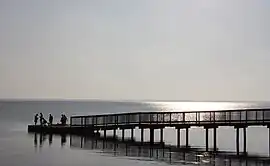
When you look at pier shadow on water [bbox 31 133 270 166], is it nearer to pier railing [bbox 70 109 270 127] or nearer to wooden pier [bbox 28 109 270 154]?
wooden pier [bbox 28 109 270 154]

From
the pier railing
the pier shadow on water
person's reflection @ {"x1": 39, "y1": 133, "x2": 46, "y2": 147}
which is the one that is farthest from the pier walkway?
person's reflection @ {"x1": 39, "y1": 133, "x2": 46, "y2": 147}

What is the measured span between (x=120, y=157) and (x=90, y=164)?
12.9 ft

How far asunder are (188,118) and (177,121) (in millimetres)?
3247

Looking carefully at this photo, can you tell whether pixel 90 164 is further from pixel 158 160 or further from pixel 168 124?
pixel 168 124

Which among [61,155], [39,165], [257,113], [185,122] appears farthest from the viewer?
[185,122]

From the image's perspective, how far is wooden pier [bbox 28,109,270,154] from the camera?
45219 millimetres

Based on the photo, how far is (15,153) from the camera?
41.4 m

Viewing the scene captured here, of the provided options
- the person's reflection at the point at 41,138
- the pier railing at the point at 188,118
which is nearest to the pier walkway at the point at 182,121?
the pier railing at the point at 188,118

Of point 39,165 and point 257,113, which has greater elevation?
point 257,113

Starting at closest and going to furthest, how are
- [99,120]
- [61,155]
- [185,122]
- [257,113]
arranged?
[61,155]
[257,113]
[185,122]
[99,120]

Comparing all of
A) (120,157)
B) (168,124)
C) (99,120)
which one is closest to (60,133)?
(99,120)

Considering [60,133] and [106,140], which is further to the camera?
[60,133]

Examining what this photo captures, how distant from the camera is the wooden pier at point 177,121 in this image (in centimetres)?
4522

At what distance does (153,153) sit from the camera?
41.4 meters
